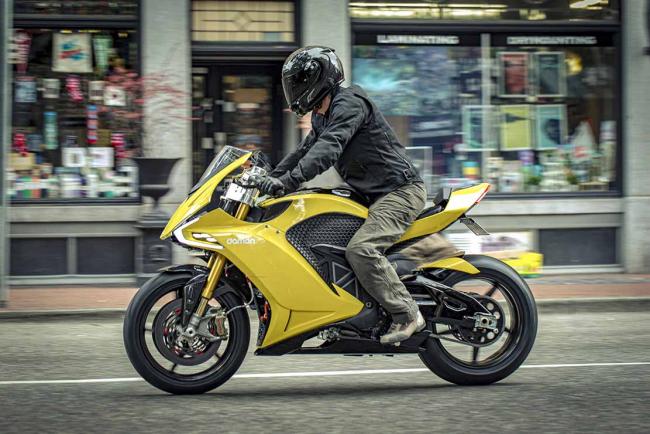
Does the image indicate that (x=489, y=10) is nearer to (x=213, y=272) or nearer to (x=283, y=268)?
(x=283, y=268)

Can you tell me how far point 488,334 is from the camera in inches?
244

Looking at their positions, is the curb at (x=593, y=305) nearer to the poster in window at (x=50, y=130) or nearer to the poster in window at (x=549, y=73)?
the poster in window at (x=549, y=73)

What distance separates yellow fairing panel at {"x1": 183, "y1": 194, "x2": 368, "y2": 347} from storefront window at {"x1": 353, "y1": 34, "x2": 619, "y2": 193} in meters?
7.40

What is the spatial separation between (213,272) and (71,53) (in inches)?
296

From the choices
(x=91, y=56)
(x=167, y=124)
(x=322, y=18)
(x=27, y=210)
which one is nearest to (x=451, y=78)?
(x=322, y=18)

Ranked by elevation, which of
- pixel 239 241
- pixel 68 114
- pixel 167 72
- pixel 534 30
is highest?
pixel 534 30

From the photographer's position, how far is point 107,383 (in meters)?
6.39

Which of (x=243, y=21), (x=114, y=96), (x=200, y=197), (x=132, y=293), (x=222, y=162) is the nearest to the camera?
(x=200, y=197)

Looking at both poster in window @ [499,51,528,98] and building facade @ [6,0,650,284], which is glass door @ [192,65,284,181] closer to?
building facade @ [6,0,650,284]

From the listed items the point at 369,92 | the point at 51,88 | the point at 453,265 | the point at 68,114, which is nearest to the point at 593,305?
the point at 369,92

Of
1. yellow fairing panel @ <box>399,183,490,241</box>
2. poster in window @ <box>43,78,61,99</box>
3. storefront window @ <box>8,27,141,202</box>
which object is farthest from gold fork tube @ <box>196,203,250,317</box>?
poster in window @ <box>43,78,61,99</box>

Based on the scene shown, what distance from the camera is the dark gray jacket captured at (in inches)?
229

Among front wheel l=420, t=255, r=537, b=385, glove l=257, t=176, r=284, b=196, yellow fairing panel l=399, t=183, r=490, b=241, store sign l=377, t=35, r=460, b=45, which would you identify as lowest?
front wheel l=420, t=255, r=537, b=385

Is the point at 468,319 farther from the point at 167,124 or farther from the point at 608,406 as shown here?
the point at 167,124
